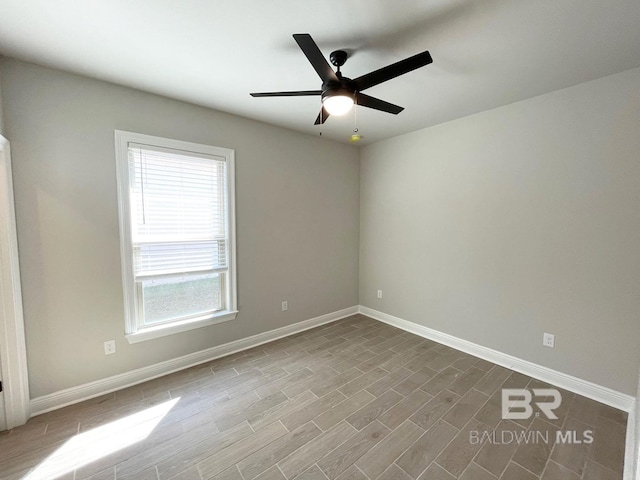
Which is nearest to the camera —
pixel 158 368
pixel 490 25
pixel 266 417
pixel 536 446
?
pixel 490 25

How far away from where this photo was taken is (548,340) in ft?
7.98

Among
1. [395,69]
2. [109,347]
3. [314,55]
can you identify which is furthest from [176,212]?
[395,69]

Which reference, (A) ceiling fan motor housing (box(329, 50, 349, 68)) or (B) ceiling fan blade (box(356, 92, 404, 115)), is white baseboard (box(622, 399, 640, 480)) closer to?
(B) ceiling fan blade (box(356, 92, 404, 115))

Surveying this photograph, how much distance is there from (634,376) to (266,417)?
9.58 ft

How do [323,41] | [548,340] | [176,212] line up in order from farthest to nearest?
[176,212] < [548,340] < [323,41]

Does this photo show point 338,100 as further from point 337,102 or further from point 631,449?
point 631,449

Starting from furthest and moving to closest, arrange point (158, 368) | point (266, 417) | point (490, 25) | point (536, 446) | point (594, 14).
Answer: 1. point (158, 368)
2. point (266, 417)
3. point (536, 446)
4. point (490, 25)
5. point (594, 14)

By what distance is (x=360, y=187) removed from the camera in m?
4.16

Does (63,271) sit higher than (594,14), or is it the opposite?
(594,14)

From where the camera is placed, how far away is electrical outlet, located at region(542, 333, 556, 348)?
2406 mm

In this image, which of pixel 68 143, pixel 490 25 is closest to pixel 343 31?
pixel 490 25

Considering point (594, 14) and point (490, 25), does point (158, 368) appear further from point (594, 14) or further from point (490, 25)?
point (594, 14)

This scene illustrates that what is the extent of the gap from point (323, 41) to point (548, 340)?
3.21 m

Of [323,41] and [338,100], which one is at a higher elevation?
[323,41]
